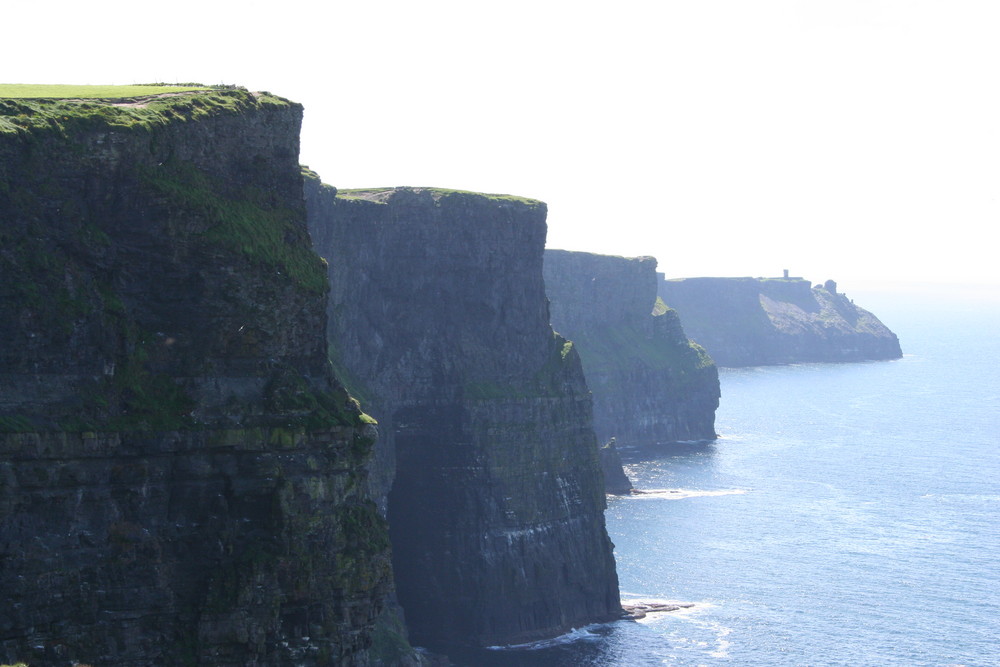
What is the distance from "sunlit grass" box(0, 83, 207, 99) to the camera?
2901 inches

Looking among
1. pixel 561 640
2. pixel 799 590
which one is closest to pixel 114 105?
pixel 561 640

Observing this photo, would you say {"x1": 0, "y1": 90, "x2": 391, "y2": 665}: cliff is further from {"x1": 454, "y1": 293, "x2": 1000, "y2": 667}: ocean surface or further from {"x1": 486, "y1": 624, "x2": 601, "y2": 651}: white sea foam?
{"x1": 486, "y1": 624, "x2": 601, "y2": 651}: white sea foam

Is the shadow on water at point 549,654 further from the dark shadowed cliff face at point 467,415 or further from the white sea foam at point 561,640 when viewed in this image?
the dark shadowed cliff face at point 467,415

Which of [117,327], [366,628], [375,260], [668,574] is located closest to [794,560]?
[668,574]

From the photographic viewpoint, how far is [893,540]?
18012 cm

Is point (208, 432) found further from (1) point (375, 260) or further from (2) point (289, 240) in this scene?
(1) point (375, 260)

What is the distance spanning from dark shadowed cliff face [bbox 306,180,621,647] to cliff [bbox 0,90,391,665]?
61341mm

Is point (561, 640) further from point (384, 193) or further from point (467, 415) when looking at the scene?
point (384, 193)

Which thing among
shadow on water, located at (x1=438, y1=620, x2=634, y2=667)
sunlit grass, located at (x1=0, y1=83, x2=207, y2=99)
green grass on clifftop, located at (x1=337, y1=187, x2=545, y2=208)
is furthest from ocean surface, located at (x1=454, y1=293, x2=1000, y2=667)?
sunlit grass, located at (x1=0, y1=83, x2=207, y2=99)

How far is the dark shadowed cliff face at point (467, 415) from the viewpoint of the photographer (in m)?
135

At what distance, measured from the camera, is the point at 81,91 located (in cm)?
7838

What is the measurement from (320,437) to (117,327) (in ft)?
36.3

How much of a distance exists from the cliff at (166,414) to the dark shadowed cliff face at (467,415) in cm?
6134

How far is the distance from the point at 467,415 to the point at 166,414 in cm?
7387
